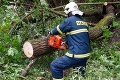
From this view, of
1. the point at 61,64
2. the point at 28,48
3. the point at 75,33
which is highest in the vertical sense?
the point at 75,33

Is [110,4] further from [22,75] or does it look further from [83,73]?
[22,75]

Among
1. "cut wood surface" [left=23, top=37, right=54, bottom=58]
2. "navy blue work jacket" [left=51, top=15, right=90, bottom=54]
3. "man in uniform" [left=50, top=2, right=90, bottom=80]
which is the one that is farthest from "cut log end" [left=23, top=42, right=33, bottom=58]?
"navy blue work jacket" [left=51, top=15, right=90, bottom=54]

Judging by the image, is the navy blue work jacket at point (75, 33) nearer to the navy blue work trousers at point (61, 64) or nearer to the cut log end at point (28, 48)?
the navy blue work trousers at point (61, 64)

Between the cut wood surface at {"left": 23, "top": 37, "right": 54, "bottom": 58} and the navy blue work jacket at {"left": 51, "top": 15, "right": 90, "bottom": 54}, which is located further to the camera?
the cut wood surface at {"left": 23, "top": 37, "right": 54, "bottom": 58}

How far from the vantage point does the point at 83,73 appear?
5195mm

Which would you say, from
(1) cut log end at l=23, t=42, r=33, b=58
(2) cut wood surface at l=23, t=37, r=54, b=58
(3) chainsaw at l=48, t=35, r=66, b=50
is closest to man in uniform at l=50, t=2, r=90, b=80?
(3) chainsaw at l=48, t=35, r=66, b=50

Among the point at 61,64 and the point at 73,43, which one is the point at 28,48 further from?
the point at 73,43

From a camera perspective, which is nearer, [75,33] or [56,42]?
[75,33]

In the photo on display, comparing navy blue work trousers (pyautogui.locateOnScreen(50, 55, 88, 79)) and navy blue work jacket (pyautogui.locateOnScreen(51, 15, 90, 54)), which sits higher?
navy blue work jacket (pyautogui.locateOnScreen(51, 15, 90, 54))

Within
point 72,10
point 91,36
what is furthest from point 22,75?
point 91,36

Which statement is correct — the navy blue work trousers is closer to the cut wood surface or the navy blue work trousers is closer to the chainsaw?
the chainsaw

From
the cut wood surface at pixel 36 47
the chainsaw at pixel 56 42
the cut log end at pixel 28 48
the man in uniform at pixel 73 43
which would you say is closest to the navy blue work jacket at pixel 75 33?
the man in uniform at pixel 73 43

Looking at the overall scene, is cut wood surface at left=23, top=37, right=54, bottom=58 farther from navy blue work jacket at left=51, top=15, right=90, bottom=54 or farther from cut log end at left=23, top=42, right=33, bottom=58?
navy blue work jacket at left=51, top=15, right=90, bottom=54

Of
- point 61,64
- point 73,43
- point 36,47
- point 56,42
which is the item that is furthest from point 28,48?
point 73,43
